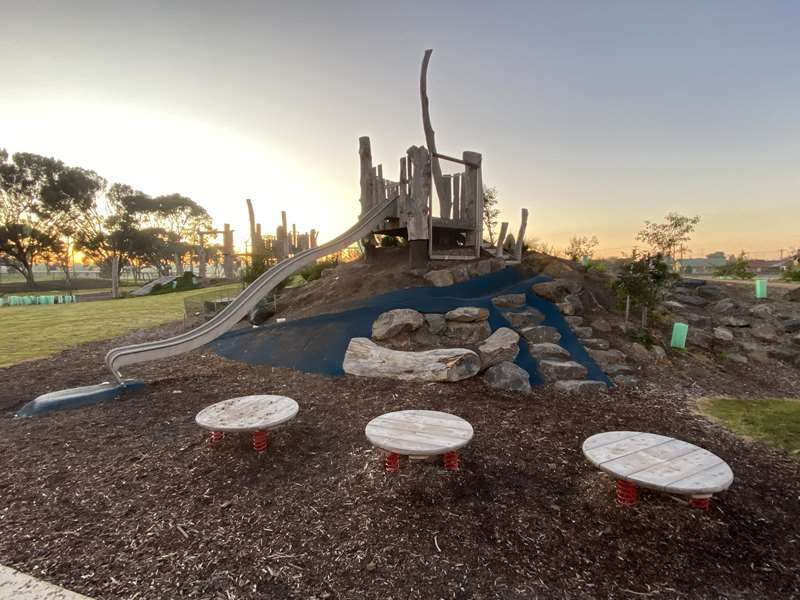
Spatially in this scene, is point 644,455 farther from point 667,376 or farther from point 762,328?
point 762,328

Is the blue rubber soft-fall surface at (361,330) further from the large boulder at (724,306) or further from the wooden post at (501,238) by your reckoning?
the large boulder at (724,306)

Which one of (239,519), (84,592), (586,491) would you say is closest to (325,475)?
(239,519)

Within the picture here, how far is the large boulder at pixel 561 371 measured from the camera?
5.31 metres

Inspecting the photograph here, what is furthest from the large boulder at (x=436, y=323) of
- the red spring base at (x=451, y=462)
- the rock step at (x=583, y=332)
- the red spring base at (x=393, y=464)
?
the red spring base at (x=393, y=464)

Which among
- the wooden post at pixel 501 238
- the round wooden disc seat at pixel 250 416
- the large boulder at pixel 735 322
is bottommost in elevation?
the round wooden disc seat at pixel 250 416

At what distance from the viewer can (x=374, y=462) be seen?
3.35m

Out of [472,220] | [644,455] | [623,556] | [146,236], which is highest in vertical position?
[146,236]

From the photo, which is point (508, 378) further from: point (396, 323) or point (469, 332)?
point (396, 323)

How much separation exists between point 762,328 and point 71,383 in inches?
506

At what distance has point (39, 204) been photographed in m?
30.0

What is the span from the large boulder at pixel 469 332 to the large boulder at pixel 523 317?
0.49 metres

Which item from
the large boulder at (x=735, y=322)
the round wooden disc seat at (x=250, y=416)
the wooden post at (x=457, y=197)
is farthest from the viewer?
the wooden post at (x=457, y=197)

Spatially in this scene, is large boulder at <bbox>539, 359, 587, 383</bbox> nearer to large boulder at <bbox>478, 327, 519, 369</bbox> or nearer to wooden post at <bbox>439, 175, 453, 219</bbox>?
large boulder at <bbox>478, 327, 519, 369</bbox>

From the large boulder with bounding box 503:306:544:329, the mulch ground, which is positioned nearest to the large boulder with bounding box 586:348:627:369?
the large boulder with bounding box 503:306:544:329
